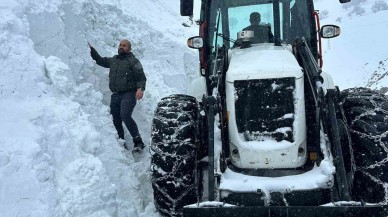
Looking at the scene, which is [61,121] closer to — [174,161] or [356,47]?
[174,161]

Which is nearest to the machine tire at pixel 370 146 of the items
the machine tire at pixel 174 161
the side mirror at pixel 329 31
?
the side mirror at pixel 329 31

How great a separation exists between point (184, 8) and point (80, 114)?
179 centimetres

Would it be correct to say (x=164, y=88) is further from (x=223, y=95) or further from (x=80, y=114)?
(x=223, y=95)

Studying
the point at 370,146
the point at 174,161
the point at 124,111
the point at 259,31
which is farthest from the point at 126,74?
the point at 370,146

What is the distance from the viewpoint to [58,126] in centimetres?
452

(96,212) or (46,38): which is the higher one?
(46,38)

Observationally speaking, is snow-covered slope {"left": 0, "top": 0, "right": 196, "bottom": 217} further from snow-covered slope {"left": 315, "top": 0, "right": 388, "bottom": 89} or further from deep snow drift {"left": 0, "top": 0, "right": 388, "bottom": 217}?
snow-covered slope {"left": 315, "top": 0, "right": 388, "bottom": 89}

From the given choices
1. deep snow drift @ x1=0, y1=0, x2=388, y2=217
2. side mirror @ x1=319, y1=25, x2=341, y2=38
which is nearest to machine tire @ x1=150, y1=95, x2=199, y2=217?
deep snow drift @ x1=0, y1=0, x2=388, y2=217

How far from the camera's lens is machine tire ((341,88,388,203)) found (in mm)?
3723

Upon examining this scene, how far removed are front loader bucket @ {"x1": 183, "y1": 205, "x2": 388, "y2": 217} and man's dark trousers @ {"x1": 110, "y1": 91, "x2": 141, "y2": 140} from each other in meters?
2.75

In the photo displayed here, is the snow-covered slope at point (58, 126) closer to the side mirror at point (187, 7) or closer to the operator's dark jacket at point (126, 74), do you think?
the operator's dark jacket at point (126, 74)

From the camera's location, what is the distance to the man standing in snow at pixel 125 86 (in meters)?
5.90

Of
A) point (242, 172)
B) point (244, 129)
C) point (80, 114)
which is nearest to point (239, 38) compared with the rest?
point (244, 129)

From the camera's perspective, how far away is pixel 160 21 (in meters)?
13.2
